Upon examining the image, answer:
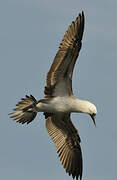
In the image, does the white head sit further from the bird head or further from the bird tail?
the bird tail

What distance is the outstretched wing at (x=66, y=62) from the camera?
1639cm

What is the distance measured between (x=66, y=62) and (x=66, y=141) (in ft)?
9.46

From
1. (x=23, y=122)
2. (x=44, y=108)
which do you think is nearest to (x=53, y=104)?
(x=44, y=108)

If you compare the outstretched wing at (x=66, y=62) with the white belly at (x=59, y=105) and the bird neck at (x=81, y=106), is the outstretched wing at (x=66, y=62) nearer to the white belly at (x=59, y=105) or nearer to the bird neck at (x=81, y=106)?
the white belly at (x=59, y=105)

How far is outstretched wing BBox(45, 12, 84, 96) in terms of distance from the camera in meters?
16.4

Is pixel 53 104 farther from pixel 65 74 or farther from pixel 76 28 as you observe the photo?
pixel 76 28

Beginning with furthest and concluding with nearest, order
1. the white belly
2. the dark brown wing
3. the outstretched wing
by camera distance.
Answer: the dark brown wing, the white belly, the outstretched wing

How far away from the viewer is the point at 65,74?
16.7 m

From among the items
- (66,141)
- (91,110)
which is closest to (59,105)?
(91,110)

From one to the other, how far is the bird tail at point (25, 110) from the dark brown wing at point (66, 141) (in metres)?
0.60

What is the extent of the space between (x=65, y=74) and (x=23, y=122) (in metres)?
2.19

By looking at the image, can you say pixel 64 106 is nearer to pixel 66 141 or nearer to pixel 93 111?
pixel 93 111

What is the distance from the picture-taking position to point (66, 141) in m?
18.0

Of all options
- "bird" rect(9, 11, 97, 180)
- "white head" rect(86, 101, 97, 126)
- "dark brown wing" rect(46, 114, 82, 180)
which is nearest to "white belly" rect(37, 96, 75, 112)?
"bird" rect(9, 11, 97, 180)
